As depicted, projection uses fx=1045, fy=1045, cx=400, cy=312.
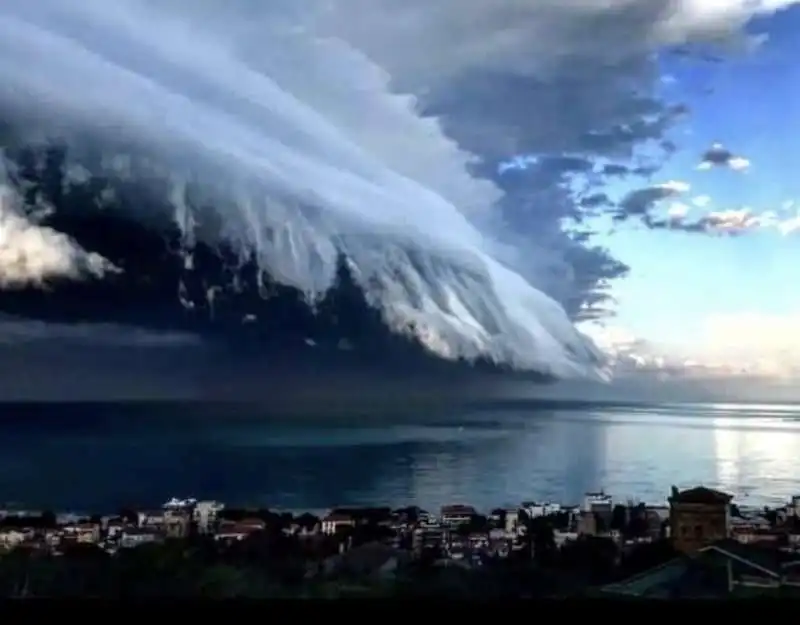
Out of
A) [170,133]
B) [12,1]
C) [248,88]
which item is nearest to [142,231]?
[170,133]

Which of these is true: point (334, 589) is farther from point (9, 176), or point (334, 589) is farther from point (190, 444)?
point (9, 176)

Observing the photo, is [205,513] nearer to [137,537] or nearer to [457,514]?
[137,537]

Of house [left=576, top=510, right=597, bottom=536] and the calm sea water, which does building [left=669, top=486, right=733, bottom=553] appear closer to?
the calm sea water

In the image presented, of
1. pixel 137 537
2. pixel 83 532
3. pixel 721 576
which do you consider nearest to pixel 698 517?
pixel 721 576

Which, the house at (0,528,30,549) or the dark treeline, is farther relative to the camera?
the dark treeline

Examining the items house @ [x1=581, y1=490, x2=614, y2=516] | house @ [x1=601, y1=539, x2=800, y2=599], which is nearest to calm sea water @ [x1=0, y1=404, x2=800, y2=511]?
house @ [x1=581, y1=490, x2=614, y2=516]

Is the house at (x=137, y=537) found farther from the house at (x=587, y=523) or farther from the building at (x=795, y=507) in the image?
the building at (x=795, y=507)

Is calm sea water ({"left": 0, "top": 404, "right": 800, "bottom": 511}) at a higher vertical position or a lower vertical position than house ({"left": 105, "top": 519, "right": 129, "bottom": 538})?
higher

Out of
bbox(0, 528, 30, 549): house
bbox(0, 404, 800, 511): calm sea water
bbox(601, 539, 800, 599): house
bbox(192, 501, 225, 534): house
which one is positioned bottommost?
bbox(601, 539, 800, 599): house

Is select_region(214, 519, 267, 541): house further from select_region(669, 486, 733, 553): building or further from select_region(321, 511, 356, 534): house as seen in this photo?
select_region(669, 486, 733, 553): building
